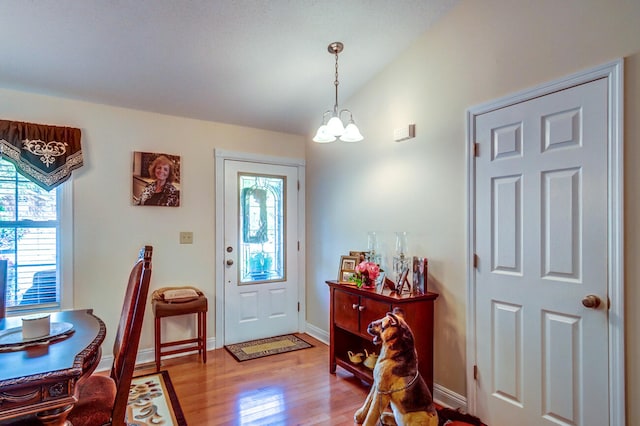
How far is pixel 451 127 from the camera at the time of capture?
2488mm

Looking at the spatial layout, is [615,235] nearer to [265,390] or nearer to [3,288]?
[265,390]

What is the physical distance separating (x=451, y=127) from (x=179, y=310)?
8.77ft

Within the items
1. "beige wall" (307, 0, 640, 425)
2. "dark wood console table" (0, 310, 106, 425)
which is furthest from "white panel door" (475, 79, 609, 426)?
"dark wood console table" (0, 310, 106, 425)

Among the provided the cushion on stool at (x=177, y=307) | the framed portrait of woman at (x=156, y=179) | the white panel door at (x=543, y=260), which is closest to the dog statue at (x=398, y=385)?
the white panel door at (x=543, y=260)

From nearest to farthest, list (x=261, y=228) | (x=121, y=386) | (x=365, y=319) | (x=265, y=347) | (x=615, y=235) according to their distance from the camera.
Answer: (x=121, y=386), (x=615, y=235), (x=365, y=319), (x=265, y=347), (x=261, y=228)

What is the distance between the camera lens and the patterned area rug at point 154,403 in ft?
7.38

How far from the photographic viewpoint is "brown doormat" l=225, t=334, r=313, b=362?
11.2 feet

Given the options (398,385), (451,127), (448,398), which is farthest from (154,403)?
(451,127)

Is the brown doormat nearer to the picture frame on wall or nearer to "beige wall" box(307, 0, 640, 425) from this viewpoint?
"beige wall" box(307, 0, 640, 425)

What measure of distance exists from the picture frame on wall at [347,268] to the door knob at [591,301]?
162 cm

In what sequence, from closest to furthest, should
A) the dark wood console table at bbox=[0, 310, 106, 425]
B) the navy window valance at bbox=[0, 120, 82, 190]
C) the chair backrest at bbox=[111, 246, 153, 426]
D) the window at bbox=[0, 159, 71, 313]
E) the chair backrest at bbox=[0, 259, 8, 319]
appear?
the dark wood console table at bbox=[0, 310, 106, 425] < the chair backrest at bbox=[111, 246, 153, 426] < the chair backrest at bbox=[0, 259, 8, 319] < the navy window valance at bbox=[0, 120, 82, 190] < the window at bbox=[0, 159, 71, 313]

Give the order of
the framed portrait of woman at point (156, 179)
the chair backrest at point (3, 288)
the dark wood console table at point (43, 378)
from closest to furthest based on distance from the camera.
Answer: the dark wood console table at point (43, 378)
the chair backrest at point (3, 288)
the framed portrait of woman at point (156, 179)

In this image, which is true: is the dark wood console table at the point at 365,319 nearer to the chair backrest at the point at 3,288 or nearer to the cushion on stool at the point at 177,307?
the cushion on stool at the point at 177,307

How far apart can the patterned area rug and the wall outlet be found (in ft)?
3.88
